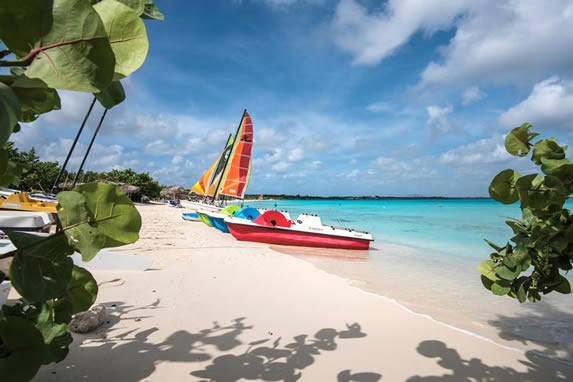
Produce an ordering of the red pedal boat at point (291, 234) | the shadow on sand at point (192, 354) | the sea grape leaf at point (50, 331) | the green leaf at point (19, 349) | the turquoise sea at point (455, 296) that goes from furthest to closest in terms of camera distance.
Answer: the red pedal boat at point (291, 234) → the turquoise sea at point (455, 296) → the shadow on sand at point (192, 354) → the sea grape leaf at point (50, 331) → the green leaf at point (19, 349)

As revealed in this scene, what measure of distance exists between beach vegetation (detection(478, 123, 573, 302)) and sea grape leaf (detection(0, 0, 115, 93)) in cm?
135

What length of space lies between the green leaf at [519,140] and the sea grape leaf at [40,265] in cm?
158

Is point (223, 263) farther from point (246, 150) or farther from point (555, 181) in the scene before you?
point (246, 150)

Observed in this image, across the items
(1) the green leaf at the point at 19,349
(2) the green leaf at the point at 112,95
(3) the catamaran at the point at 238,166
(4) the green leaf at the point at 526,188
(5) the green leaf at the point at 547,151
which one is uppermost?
(3) the catamaran at the point at 238,166

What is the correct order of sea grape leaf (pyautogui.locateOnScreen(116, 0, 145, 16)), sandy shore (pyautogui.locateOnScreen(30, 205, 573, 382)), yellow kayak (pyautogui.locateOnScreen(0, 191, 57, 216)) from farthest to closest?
yellow kayak (pyautogui.locateOnScreen(0, 191, 57, 216)) → sandy shore (pyautogui.locateOnScreen(30, 205, 573, 382)) → sea grape leaf (pyautogui.locateOnScreen(116, 0, 145, 16))

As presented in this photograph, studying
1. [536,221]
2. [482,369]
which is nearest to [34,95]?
[536,221]

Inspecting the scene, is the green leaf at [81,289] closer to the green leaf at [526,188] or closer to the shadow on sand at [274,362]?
the green leaf at [526,188]

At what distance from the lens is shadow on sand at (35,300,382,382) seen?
261 cm

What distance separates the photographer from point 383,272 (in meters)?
8.70

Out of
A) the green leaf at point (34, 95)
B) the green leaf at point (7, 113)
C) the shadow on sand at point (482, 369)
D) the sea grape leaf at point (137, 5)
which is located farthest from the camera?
the shadow on sand at point (482, 369)

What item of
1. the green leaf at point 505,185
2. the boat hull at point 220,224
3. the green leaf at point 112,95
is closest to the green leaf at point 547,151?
the green leaf at point 505,185

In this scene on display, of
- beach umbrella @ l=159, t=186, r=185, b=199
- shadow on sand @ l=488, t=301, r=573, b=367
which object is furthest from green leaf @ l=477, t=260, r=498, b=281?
beach umbrella @ l=159, t=186, r=185, b=199

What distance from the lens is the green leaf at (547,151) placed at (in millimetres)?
1231

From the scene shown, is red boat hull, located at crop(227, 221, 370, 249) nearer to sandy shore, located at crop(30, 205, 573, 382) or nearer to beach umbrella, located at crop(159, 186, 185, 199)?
sandy shore, located at crop(30, 205, 573, 382)
